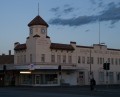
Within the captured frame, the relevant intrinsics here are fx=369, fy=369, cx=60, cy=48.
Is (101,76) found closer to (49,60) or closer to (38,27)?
(49,60)

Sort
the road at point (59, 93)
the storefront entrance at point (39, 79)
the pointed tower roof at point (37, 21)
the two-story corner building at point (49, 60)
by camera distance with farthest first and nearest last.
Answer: the pointed tower roof at point (37, 21) → the storefront entrance at point (39, 79) → the two-story corner building at point (49, 60) → the road at point (59, 93)

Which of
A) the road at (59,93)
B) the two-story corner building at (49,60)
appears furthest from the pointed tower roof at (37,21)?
the road at (59,93)

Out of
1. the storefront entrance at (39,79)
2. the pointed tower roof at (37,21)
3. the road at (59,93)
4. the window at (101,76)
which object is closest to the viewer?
the road at (59,93)

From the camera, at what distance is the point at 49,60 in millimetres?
74750

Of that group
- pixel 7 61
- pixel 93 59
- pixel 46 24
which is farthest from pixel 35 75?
pixel 7 61

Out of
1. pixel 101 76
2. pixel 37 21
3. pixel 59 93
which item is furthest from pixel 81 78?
pixel 59 93

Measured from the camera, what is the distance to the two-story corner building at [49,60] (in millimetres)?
73562

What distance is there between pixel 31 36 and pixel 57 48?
5.89 metres

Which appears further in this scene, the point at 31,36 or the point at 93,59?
the point at 93,59

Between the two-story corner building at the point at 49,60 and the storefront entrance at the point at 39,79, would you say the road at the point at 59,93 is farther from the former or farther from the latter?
the storefront entrance at the point at 39,79

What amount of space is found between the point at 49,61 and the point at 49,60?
0.23 m

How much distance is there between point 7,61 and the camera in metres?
94.4

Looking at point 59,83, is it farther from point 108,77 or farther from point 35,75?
point 108,77

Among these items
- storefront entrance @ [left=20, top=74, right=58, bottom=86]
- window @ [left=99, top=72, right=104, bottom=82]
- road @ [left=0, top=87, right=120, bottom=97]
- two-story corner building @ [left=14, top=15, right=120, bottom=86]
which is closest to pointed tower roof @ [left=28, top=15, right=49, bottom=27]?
two-story corner building @ [left=14, top=15, right=120, bottom=86]
